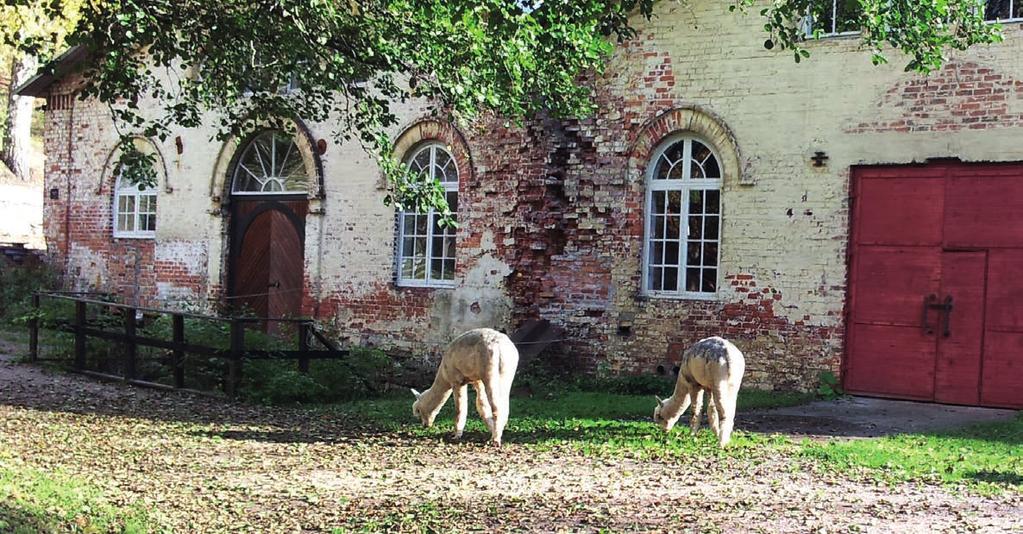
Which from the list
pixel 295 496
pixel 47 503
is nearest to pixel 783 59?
pixel 295 496

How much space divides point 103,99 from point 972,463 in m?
8.38

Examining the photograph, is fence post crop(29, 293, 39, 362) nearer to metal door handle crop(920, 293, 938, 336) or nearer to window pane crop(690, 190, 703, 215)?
window pane crop(690, 190, 703, 215)

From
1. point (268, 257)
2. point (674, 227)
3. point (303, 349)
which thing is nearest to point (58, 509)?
point (303, 349)

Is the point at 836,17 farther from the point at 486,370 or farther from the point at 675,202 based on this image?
the point at 486,370

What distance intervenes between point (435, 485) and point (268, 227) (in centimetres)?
1185

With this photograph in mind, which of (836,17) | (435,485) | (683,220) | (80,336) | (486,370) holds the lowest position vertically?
(435,485)

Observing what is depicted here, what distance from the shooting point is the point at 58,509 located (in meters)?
6.43

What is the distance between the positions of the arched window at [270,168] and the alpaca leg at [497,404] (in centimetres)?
978

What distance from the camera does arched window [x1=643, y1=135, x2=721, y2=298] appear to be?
46.5ft

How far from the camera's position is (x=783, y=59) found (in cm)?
1352

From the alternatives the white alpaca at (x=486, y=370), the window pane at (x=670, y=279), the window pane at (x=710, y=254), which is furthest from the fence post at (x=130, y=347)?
the window pane at (x=710, y=254)

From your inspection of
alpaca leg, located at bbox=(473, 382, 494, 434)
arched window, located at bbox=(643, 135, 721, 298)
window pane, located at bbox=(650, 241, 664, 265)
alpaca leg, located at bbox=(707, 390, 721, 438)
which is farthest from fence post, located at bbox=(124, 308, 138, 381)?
alpaca leg, located at bbox=(707, 390, 721, 438)

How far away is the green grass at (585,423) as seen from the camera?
9.59 m

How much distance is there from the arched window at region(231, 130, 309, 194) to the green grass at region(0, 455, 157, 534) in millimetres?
11522
